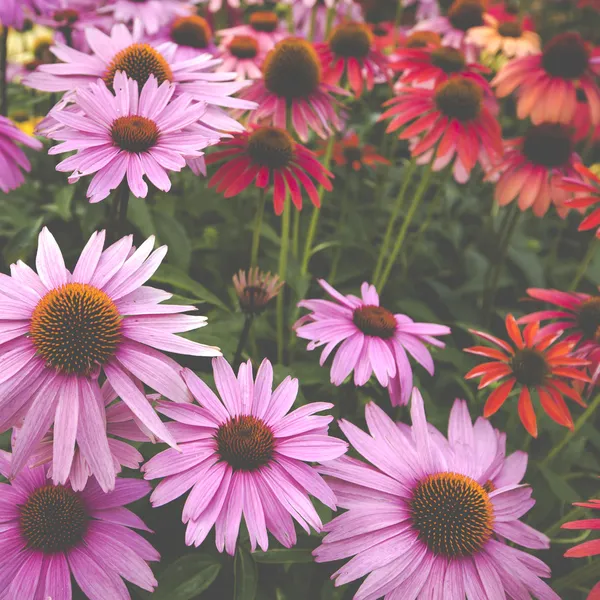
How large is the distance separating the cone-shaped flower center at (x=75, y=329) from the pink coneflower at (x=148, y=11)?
4.47 feet

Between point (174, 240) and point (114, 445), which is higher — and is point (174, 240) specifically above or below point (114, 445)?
below

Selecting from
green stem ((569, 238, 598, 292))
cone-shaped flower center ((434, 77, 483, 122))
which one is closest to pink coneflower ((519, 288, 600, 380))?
green stem ((569, 238, 598, 292))

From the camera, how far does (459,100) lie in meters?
1.49

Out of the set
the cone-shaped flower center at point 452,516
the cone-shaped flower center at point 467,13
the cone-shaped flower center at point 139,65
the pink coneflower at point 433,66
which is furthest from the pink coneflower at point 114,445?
the cone-shaped flower center at point 467,13

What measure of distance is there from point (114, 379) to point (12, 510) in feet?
0.80

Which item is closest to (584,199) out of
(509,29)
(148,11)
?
(509,29)

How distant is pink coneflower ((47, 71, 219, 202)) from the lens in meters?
0.90

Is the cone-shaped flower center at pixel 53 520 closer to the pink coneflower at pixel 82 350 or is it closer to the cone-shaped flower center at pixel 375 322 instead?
the pink coneflower at pixel 82 350

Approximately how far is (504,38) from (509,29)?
0.04 m

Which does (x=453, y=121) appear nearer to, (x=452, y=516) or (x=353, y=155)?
(x=353, y=155)

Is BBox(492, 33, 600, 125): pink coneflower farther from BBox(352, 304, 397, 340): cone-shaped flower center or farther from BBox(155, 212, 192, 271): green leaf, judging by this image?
BBox(155, 212, 192, 271): green leaf

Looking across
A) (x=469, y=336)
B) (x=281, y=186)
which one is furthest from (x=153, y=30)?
(x=469, y=336)

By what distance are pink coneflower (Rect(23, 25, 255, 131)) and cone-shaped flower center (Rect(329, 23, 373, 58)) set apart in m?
0.60

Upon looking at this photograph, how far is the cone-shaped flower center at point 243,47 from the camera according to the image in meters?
1.89
